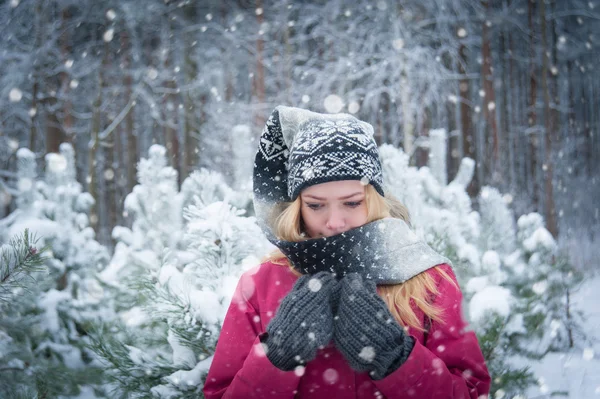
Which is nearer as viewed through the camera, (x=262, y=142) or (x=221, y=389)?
(x=221, y=389)

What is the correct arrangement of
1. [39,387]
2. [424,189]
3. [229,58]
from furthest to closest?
1. [229,58]
2. [424,189]
3. [39,387]

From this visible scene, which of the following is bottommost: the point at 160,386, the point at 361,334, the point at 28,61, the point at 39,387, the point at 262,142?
the point at 160,386

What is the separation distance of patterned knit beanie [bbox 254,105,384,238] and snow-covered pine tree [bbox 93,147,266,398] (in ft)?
1.32

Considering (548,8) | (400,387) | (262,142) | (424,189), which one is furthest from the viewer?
(548,8)

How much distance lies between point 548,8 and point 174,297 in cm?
1336

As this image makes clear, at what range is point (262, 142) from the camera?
5.64ft

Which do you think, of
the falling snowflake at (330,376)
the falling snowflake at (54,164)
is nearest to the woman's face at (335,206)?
the falling snowflake at (330,376)

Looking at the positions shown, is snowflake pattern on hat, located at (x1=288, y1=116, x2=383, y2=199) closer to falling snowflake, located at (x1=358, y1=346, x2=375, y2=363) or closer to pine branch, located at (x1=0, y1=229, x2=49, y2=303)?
falling snowflake, located at (x1=358, y1=346, x2=375, y2=363)

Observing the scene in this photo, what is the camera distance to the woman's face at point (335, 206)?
1.44 m

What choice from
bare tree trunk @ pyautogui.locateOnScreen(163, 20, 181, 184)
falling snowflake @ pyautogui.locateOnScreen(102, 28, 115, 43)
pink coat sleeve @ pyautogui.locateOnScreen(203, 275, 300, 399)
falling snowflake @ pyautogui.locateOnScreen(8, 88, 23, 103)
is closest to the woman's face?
pink coat sleeve @ pyautogui.locateOnScreen(203, 275, 300, 399)

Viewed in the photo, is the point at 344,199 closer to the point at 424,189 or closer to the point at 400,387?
the point at 400,387

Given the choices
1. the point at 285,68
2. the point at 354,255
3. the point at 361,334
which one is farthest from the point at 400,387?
the point at 285,68

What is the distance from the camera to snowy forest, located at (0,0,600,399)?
6.34ft

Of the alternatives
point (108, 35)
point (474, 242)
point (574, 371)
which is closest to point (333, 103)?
point (108, 35)
